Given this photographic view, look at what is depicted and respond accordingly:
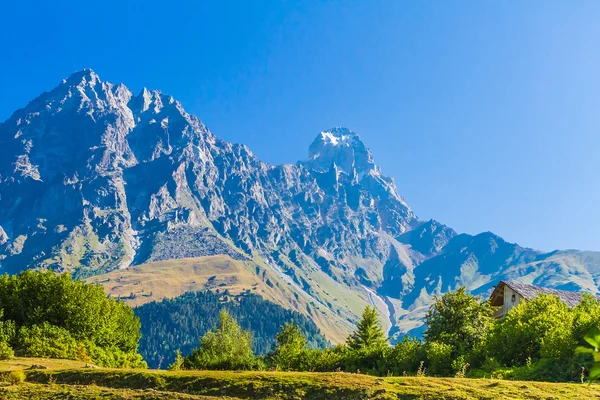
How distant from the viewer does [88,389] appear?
77.4 feet

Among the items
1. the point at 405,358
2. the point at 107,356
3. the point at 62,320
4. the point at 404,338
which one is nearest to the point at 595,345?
the point at 405,358

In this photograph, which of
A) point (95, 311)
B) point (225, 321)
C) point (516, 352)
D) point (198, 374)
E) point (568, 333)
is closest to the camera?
point (198, 374)

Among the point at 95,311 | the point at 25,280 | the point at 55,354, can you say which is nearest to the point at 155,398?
the point at 55,354

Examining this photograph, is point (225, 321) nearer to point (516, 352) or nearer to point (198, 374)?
point (516, 352)

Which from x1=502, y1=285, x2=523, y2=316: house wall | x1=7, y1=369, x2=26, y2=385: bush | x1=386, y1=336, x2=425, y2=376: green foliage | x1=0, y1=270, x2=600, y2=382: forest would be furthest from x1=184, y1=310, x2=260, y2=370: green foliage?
x1=7, y1=369, x2=26, y2=385: bush

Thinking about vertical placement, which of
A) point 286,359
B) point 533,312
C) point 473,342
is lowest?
point 286,359

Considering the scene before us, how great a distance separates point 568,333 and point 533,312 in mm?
9300

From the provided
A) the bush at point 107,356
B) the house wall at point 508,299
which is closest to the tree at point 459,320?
the house wall at point 508,299

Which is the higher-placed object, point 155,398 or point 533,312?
point 533,312

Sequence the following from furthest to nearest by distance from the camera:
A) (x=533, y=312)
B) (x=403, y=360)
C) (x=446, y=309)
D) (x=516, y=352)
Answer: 1. (x=446, y=309)
2. (x=403, y=360)
3. (x=533, y=312)
4. (x=516, y=352)

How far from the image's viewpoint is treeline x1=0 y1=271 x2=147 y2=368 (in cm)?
4834

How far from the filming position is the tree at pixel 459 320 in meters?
49.9

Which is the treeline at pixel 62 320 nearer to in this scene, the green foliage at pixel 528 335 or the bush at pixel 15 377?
the bush at pixel 15 377

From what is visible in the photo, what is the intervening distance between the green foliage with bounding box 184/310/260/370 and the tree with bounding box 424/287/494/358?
95.6ft
